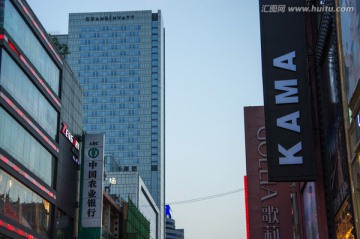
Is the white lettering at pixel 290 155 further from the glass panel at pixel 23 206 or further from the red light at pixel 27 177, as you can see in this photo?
the glass panel at pixel 23 206

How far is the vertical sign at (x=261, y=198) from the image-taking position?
58.4m

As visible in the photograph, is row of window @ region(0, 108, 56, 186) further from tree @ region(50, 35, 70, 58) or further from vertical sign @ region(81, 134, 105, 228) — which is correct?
tree @ region(50, 35, 70, 58)

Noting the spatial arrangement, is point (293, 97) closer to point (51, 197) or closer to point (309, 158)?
point (309, 158)

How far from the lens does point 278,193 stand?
60.0m

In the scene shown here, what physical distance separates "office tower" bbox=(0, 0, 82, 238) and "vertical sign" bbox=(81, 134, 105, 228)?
1.03 m

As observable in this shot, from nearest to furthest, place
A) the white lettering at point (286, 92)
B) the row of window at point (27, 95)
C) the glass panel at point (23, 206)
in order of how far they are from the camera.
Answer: the white lettering at point (286, 92)
the glass panel at point (23, 206)
the row of window at point (27, 95)

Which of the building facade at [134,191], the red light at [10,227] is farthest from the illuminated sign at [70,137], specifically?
the building facade at [134,191]

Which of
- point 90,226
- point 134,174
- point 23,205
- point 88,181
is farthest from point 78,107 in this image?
point 134,174

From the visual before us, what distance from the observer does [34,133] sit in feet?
172

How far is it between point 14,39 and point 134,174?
104 metres

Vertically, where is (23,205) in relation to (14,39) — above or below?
below

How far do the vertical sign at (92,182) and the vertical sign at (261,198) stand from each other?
1384 centimetres

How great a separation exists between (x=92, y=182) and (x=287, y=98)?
107 ft

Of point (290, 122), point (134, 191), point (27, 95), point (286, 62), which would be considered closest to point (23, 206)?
point (27, 95)
